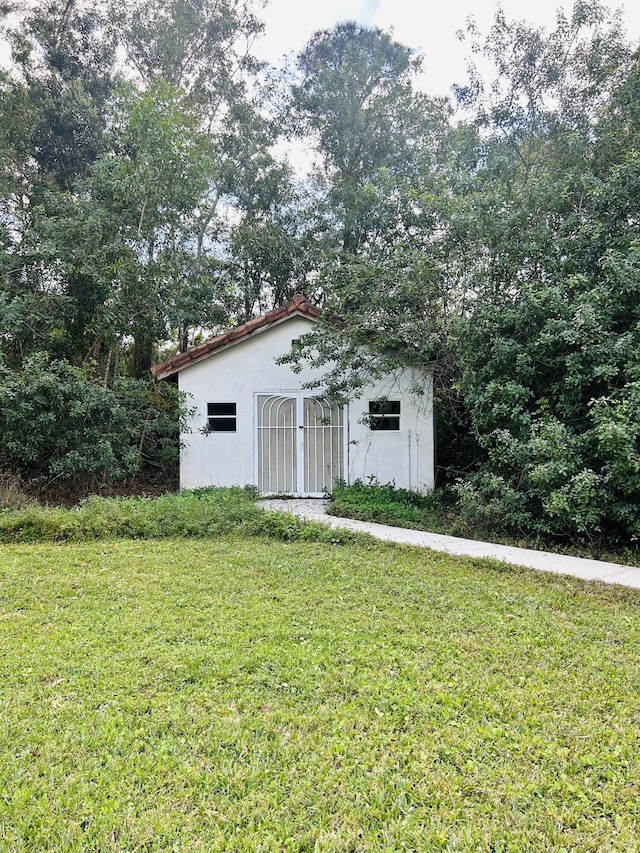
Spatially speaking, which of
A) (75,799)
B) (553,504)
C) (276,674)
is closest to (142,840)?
(75,799)

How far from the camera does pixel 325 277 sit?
10375 millimetres

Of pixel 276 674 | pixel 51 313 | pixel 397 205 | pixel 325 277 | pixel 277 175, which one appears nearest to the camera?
pixel 276 674

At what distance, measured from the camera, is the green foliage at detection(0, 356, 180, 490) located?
9305 mm

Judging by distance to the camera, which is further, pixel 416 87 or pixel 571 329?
pixel 416 87

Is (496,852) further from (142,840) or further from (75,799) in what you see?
(75,799)

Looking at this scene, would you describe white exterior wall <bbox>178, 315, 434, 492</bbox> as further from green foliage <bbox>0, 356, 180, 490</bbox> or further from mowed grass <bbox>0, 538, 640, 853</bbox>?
mowed grass <bbox>0, 538, 640, 853</bbox>

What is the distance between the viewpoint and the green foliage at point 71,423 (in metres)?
9.30

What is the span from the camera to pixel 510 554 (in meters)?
6.64

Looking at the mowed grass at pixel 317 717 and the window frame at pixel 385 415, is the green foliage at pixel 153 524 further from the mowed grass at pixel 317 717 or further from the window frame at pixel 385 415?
the window frame at pixel 385 415

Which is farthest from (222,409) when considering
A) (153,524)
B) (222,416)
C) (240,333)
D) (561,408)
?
(561,408)

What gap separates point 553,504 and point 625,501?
127 cm

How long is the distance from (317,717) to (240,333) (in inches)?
375

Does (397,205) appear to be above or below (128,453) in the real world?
above

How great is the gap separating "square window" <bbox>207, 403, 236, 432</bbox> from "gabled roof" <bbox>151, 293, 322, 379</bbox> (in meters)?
1.16
